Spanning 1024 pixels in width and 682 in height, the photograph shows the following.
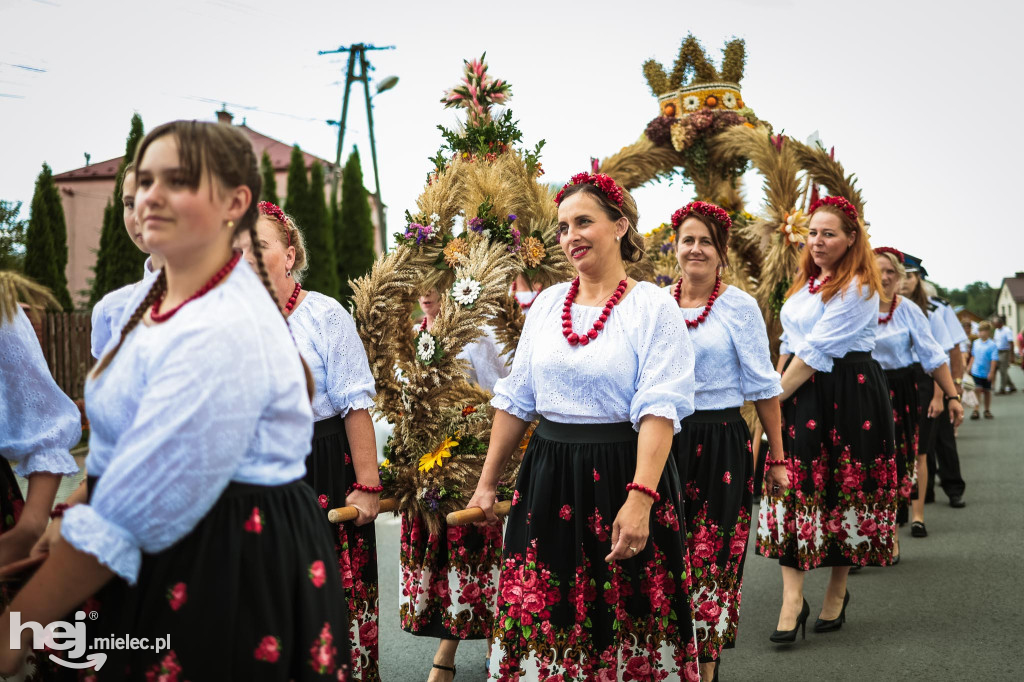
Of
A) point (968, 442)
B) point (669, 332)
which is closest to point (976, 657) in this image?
point (669, 332)

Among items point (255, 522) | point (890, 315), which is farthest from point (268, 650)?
point (890, 315)

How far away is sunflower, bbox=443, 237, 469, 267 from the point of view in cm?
425

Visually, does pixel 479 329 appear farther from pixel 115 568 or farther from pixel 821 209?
pixel 115 568

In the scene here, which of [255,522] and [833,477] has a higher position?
[255,522]

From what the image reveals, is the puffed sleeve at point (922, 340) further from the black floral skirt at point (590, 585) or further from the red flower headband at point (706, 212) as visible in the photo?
the black floral skirt at point (590, 585)

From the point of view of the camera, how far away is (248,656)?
5.42 feet

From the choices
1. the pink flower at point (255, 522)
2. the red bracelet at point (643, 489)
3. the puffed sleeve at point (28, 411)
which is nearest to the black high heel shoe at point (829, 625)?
the red bracelet at point (643, 489)

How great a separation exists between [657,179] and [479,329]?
385 centimetres

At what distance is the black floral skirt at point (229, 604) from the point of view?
5.31 ft

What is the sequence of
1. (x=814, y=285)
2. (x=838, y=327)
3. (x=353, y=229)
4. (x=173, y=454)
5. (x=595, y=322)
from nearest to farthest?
(x=173, y=454), (x=595, y=322), (x=838, y=327), (x=814, y=285), (x=353, y=229)

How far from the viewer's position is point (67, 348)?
14.5 metres

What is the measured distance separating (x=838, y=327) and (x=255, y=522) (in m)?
3.91

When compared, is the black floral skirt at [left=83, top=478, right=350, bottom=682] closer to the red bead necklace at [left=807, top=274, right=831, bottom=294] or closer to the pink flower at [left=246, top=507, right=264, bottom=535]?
the pink flower at [left=246, top=507, right=264, bottom=535]

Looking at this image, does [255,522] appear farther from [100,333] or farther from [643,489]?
[643,489]
